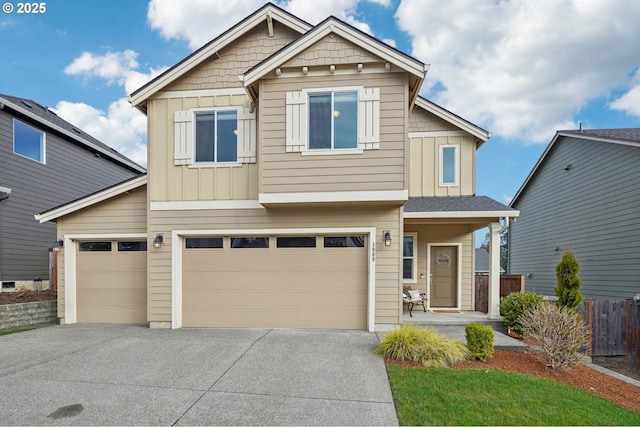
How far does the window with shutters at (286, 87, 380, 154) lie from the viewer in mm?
6707

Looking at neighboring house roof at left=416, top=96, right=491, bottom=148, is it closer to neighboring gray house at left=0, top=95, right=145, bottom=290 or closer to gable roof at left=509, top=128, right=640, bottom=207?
gable roof at left=509, top=128, right=640, bottom=207

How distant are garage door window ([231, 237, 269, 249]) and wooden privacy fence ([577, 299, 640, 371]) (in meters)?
7.16

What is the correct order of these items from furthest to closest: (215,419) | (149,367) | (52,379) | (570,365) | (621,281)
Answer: (621,281), (570,365), (149,367), (52,379), (215,419)

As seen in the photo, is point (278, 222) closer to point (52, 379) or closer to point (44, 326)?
point (52, 379)

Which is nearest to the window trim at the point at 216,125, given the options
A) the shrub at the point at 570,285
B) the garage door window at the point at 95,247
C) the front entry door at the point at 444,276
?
the garage door window at the point at 95,247

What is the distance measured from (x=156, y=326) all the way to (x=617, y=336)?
34.5ft

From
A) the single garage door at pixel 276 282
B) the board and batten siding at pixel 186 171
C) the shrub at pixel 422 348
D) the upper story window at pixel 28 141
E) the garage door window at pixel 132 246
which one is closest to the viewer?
the shrub at pixel 422 348

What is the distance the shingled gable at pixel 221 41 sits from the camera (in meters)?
7.46

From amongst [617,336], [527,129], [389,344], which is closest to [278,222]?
[389,344]

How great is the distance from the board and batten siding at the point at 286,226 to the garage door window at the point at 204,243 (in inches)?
12.7

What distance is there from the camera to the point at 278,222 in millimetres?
7320

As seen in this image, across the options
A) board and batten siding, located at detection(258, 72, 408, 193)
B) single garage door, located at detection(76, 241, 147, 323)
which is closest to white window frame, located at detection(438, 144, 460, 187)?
board and batten siding, located at detection(258, 72, 408, 193)

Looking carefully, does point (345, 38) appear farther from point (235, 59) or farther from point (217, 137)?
point (217, 137)

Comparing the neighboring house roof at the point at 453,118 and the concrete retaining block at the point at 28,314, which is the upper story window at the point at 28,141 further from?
the neighboring house roof at the point at 453,118
